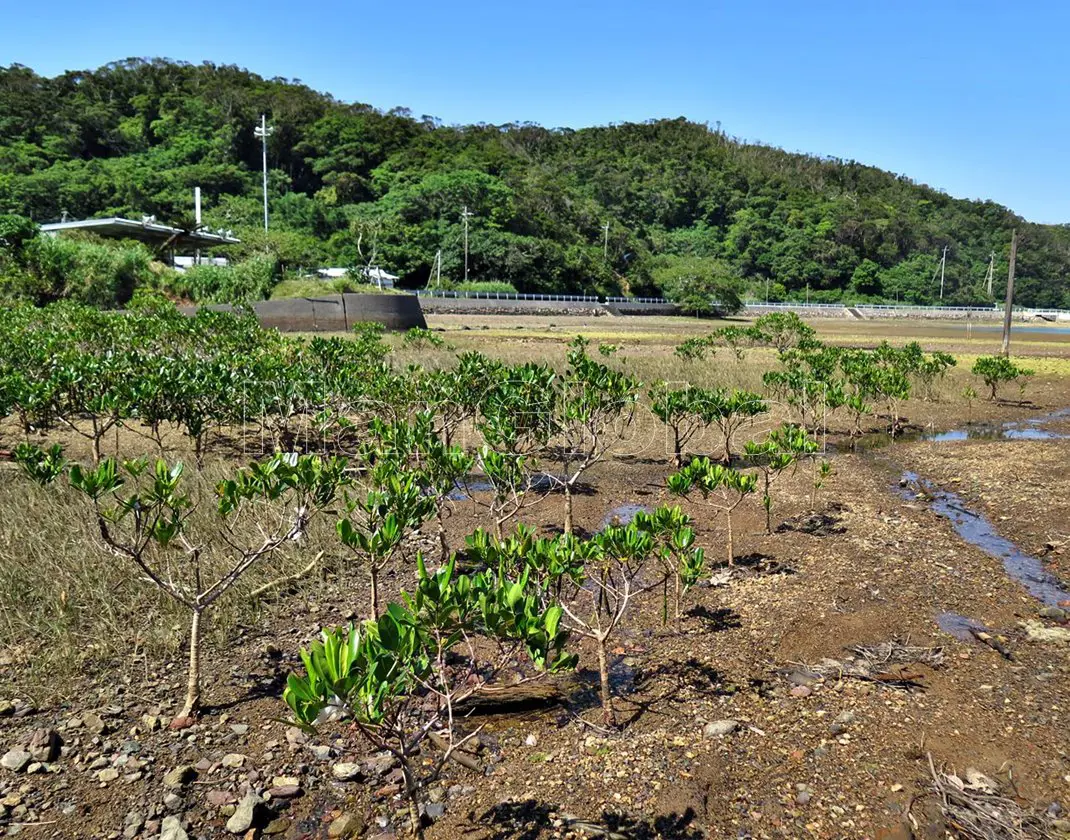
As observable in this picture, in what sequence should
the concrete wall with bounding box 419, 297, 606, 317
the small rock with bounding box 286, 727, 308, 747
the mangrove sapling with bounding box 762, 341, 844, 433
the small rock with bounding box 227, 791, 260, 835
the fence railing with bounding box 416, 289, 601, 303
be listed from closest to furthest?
the small rock with bounding box 227, 791, 260, 835, the small rock with bounding box 286, 727, 308, 747, the mangrove sapling with bounding box 762, 341, 844, 433, the concrete wall with bounding box 419, 297, 606, 317, the fence railing with bounding box 416, 289, 601, 303

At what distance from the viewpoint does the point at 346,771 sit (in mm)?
4207

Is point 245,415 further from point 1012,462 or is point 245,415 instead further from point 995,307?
point 995,307

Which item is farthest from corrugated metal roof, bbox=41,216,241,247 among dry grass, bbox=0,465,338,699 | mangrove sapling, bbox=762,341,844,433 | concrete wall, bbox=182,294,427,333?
dry grass, bbox=0,465,338,699

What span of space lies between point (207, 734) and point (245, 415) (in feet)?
23.7

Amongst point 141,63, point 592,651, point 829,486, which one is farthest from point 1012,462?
point 141,63

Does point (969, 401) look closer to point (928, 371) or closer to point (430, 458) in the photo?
point (928, 371)

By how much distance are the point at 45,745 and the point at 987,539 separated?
362 inches

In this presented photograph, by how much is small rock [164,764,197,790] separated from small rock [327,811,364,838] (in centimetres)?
88

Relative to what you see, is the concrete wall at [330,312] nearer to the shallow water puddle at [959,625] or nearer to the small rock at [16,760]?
the small rock at [16,760]

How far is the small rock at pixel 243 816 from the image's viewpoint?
3.75m

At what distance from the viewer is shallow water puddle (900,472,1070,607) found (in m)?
7.16

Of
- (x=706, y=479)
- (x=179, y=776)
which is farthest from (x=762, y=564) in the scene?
(x=179, y=776)

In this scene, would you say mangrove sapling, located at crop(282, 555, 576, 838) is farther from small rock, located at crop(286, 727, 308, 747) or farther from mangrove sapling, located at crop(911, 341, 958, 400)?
mangrove sapling, located at crop(911, 341, 958, 400)

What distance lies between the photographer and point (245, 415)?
36.3ft
